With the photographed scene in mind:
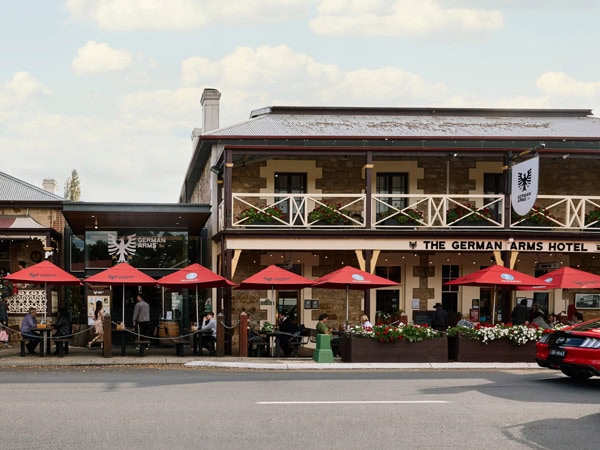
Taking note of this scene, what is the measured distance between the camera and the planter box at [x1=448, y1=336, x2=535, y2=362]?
17766 millimetres

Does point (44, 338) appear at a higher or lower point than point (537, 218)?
lower

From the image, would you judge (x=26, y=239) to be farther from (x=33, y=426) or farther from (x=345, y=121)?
(x=33, y=426)

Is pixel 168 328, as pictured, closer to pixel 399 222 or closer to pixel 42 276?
pixel 42 276

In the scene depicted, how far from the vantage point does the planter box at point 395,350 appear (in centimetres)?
1748

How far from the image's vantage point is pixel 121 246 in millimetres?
24797

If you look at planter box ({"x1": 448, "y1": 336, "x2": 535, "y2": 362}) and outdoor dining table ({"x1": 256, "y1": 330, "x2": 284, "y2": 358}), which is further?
outdoor dining table ({"x1": 256, "y1": 330, "x2": 284, "y2": 358})

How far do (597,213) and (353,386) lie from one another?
13.0 m

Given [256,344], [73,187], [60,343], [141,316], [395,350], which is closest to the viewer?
[395,350]

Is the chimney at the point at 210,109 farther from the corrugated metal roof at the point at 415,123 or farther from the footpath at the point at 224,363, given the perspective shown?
the footpath at the point at 224,363

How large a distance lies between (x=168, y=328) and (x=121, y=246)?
3300 millimetres

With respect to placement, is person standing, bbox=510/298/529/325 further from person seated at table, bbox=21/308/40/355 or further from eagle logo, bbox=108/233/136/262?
person seated at table, bbox=21/308/40/355

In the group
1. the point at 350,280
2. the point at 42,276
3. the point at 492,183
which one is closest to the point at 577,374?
the point at 350,280

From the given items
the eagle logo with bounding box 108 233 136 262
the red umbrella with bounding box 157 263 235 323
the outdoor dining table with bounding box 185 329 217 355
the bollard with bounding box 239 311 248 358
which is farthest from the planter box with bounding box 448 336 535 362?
the eagle logo with bounding box 108 233 136 262

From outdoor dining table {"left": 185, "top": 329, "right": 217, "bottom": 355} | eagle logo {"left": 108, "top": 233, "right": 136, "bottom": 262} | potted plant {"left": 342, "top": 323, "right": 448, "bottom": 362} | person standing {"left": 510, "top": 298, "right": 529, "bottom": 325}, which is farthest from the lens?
eagle logo {"left": 108, "top": 233, "right": 136, "bottom": 262}
